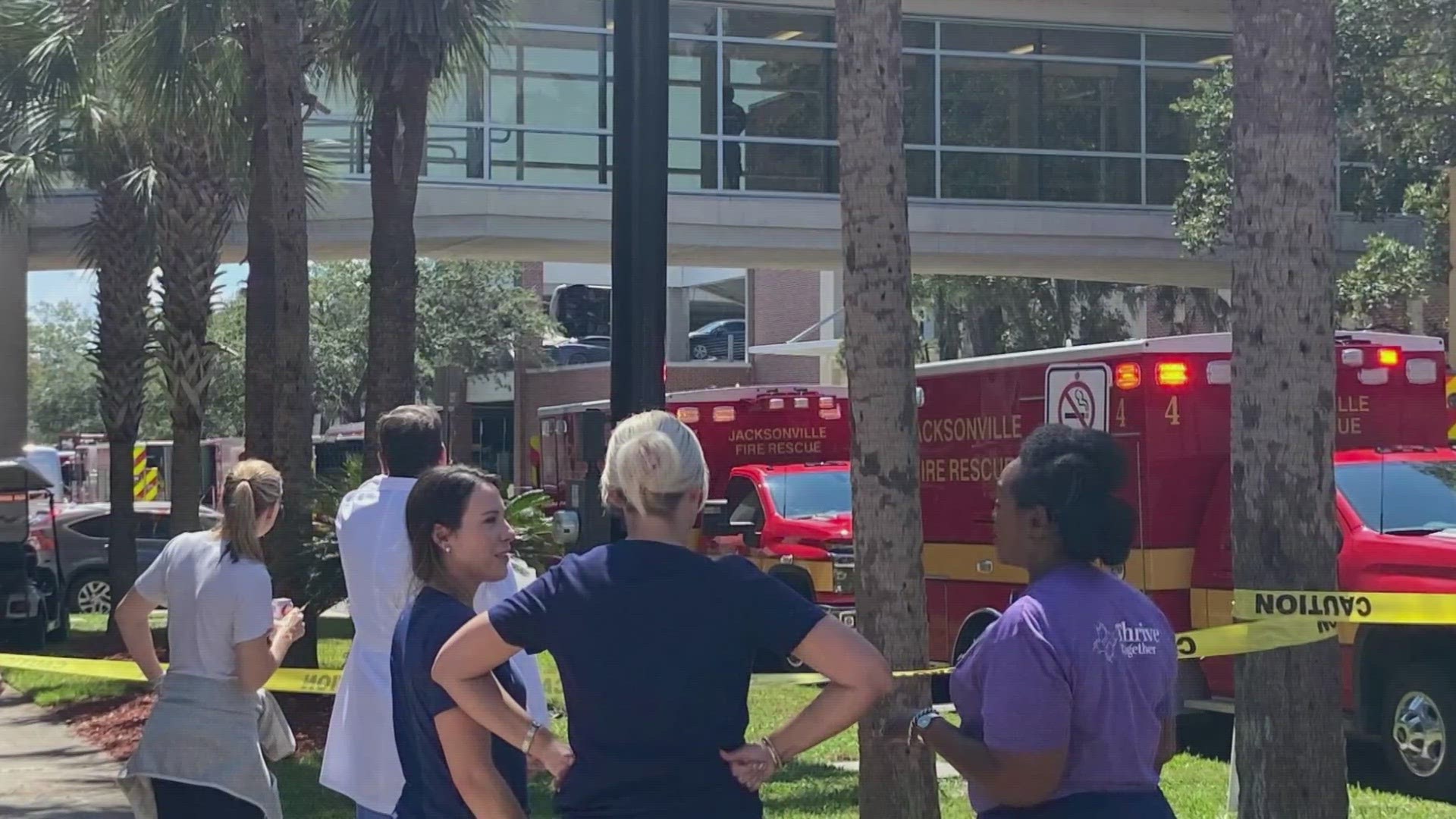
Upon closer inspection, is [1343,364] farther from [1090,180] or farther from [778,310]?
[778,310]

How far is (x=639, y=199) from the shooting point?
7.50 m

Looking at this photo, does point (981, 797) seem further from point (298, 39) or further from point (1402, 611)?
point (298, 39)

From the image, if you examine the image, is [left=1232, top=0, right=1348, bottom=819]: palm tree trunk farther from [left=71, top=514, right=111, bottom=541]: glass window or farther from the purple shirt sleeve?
[left=71, top=514, right=111, bottom=541]: glass window

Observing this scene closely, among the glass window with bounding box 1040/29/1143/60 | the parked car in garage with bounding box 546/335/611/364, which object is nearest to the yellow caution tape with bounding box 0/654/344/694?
the glass window with bounding box 1040/29/1143/60

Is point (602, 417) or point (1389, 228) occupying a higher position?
point (1389, 228)

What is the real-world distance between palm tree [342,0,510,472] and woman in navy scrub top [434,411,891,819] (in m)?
10.2

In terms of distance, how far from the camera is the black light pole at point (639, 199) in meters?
7.36

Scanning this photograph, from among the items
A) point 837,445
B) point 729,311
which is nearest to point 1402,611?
point 837,445

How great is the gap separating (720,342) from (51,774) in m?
41.2

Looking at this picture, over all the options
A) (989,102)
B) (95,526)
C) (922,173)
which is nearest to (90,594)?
(95,526)

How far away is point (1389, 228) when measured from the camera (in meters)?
26.6

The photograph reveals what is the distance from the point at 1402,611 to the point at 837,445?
12.7 m

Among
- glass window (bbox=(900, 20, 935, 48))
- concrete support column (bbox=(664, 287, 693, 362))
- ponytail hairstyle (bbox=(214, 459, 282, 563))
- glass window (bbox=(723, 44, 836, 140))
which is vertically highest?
glass window (bbox=(900, 20, 935, 48))

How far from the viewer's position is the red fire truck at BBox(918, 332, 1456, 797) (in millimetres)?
10117
